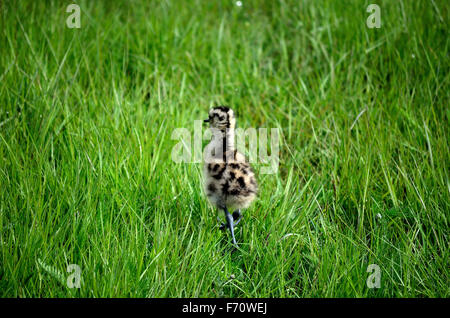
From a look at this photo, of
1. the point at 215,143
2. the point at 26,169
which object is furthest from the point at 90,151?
the point at 215,143

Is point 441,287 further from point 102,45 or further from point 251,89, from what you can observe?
point 102,45

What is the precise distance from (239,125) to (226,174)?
1.41 m

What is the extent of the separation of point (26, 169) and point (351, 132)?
105 inches

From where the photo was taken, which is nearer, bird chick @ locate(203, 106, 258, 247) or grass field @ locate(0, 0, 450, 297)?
grass field @ locate(0, 0, 450, 297)

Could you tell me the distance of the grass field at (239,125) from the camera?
2865 millimetres

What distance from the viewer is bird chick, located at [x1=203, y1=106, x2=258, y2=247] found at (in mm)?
3096

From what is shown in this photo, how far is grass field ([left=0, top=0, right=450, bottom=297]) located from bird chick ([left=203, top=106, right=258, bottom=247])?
18 centimetres

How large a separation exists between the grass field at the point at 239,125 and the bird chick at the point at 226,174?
0.18 meters

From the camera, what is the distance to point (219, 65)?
4949 mm

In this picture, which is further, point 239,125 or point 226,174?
point 239,125

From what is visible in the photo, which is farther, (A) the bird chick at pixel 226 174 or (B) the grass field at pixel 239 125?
(A) the bird chick at pixel 226 174

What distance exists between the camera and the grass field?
2.87 m

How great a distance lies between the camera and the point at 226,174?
10.2ft
